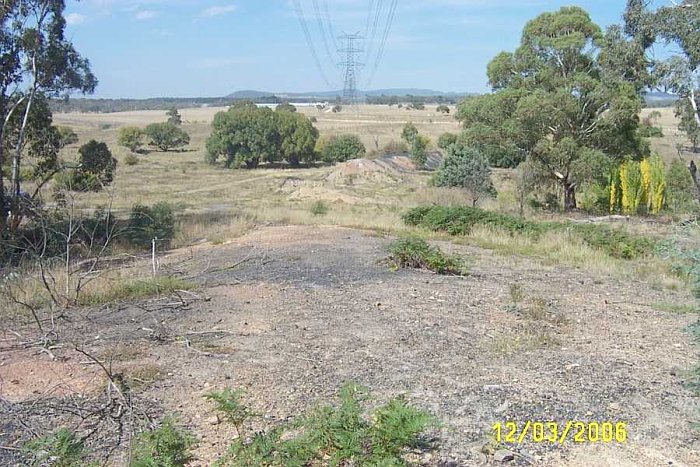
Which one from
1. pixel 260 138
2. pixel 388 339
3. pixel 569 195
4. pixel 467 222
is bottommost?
pixel 569 195

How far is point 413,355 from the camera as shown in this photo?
22.5 feet

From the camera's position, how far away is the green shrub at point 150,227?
1644 centimetres

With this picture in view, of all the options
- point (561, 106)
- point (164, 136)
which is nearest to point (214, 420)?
point (561, 106)

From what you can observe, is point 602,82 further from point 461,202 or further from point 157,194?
point 157,194

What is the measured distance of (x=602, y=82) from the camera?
21.3 meters

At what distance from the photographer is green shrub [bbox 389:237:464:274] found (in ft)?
36.8

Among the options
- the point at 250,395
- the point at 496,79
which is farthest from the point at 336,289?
the point at 496,79

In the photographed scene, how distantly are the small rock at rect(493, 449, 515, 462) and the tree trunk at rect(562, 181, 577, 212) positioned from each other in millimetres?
20212

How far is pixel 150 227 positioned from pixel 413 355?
11.7 metres

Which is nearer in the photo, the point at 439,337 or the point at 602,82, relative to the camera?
the point at 439,337

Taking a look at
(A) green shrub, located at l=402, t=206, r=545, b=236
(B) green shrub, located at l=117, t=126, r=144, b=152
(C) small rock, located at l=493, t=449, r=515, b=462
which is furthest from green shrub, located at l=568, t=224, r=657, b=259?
(B) green shrub, located at l=117, t=126, r=144, b=152

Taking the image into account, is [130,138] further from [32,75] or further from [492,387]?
[492,387]

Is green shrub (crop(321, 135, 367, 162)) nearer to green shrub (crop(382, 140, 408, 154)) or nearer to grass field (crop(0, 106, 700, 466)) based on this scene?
green shrub (crop(382, 140, 408, 154))

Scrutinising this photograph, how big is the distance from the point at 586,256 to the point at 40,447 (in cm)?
1149
